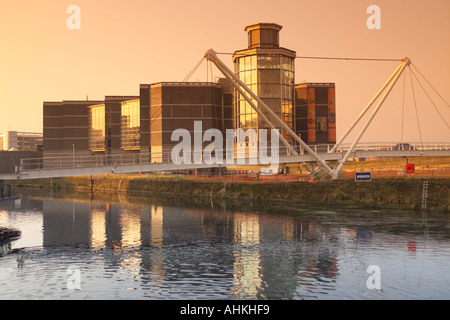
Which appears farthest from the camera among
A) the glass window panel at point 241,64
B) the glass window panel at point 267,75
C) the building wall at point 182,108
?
the building wall at point 182,108

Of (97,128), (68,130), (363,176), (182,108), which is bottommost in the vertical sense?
(363,176)

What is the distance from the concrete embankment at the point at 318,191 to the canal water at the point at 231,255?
11.2 ft

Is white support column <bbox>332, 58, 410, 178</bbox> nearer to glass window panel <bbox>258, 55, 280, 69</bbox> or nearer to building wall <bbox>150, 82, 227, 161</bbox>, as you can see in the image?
glass window panel <bbox>258, 55, 280, 69</bbox>

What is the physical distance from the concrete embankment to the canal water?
343 centimetres

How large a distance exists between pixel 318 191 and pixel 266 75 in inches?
1512

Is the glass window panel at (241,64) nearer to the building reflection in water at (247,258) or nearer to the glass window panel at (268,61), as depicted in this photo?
the glass window panel at (268,61)

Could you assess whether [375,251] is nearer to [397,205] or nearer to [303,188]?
[397,205]

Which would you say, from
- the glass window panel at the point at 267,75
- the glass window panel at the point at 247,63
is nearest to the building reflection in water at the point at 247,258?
the glass window panel at the point at 267,75

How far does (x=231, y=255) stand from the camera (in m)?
40.2

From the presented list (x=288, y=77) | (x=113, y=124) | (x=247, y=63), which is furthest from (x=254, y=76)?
(x=113, y=124)

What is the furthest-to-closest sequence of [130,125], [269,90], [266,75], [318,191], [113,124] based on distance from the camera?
[113,124] < [130,125] < [269,90] < [266,75] < [318,191]

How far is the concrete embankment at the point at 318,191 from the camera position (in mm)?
65062

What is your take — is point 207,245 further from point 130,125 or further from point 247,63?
point 130,125

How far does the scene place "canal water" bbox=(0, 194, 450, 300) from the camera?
30.2m
